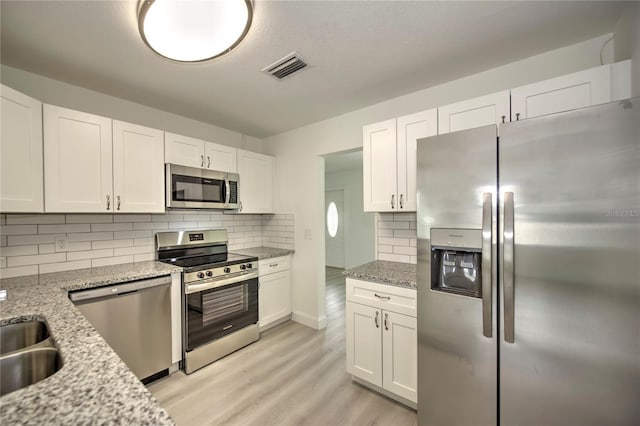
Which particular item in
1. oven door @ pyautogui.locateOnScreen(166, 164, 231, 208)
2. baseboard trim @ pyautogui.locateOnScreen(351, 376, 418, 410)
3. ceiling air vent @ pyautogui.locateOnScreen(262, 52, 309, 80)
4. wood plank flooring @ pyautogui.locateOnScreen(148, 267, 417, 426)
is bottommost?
wood plank flooring @ pyautogui.locateOnScreen(148, 267, 417, 426)

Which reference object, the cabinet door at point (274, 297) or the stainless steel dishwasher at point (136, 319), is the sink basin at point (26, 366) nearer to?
the stainless steel dishwasher at point (136, 319)

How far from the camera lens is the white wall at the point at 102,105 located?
2.07 meters

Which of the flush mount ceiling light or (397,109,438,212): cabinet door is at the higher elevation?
the flush mount ceiling light

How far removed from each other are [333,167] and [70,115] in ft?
15.3

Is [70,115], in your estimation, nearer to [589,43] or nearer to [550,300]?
[550,300]

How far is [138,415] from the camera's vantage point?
59 cm

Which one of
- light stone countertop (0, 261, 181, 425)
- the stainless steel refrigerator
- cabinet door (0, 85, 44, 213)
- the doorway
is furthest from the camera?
the doorway

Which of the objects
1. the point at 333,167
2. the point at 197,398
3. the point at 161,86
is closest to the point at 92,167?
the point at 161,86

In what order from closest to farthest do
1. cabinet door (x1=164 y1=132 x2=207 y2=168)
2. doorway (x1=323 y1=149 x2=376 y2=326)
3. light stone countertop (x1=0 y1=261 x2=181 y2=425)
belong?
light stone countertop (x1=0 y1=261 x2=181 y2=425), cabinet door (x1=164 y1=132 x2=207 y2=168), doorway (x1=323 y1=149 x2=376 y2=326)

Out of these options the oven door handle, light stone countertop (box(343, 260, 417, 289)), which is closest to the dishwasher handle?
the oven door handle

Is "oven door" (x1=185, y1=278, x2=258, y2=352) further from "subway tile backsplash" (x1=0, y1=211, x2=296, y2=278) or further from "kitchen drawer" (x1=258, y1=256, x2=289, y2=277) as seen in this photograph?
"subway tile backsplash" (x1=0, y1=211, x2=296, y2=278)

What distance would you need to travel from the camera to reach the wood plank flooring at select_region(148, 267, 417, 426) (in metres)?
1.84

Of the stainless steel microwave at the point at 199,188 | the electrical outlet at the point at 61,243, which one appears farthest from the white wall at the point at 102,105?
the electrical outlet at the point at 61,243

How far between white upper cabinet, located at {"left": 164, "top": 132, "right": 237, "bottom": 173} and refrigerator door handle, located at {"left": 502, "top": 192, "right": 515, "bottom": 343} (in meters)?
2.72
